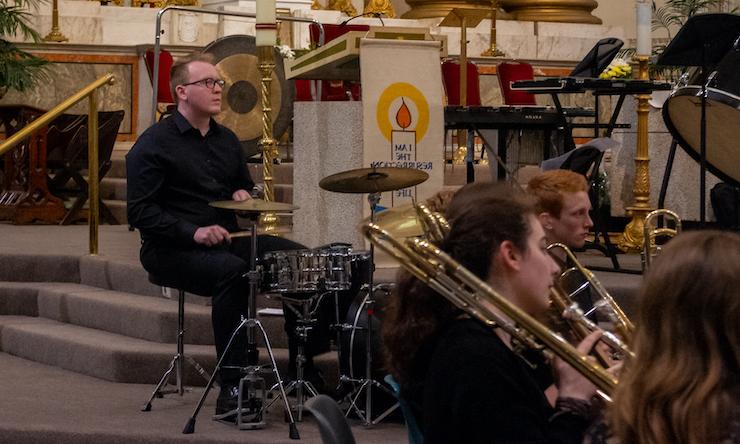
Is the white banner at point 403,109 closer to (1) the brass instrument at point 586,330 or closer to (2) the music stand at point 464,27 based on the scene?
(2) the music stand at point 464,27

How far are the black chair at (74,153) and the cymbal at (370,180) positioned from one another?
5.39 metres

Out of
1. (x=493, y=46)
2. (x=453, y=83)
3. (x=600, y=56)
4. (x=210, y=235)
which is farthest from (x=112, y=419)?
(x=493, y=46)

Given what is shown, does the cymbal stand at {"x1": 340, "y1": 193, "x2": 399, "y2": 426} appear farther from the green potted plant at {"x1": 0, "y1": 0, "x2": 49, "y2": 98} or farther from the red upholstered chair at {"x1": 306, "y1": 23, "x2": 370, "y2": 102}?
the green potted plant at {"x1": 0, "y1": 0, "x2": 49, "y2": 98}

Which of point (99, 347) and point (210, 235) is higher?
point (210, 235)

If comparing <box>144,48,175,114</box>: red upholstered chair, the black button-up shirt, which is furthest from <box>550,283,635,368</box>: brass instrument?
<box>144,48,175,114</box>: red upholstered chair

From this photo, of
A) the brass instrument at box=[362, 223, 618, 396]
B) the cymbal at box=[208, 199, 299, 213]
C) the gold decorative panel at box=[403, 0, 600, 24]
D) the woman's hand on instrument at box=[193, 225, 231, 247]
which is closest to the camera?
the brass instrument at box=[362, 223, 618, 396]

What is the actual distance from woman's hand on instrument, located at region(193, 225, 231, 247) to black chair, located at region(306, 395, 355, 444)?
10.1 ft

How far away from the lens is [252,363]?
5500 mm

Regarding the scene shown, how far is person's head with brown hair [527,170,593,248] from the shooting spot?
459 cm

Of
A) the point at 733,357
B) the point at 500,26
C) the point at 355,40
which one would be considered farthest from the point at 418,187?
the point at 500,26

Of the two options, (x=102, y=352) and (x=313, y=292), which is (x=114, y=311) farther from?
(x=313, y=292)

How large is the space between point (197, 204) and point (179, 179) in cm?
13

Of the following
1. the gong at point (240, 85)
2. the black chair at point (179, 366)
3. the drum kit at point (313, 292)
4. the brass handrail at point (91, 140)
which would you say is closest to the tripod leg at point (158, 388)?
the black chair at point (179, 366)

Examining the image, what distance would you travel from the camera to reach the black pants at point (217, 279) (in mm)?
5641
